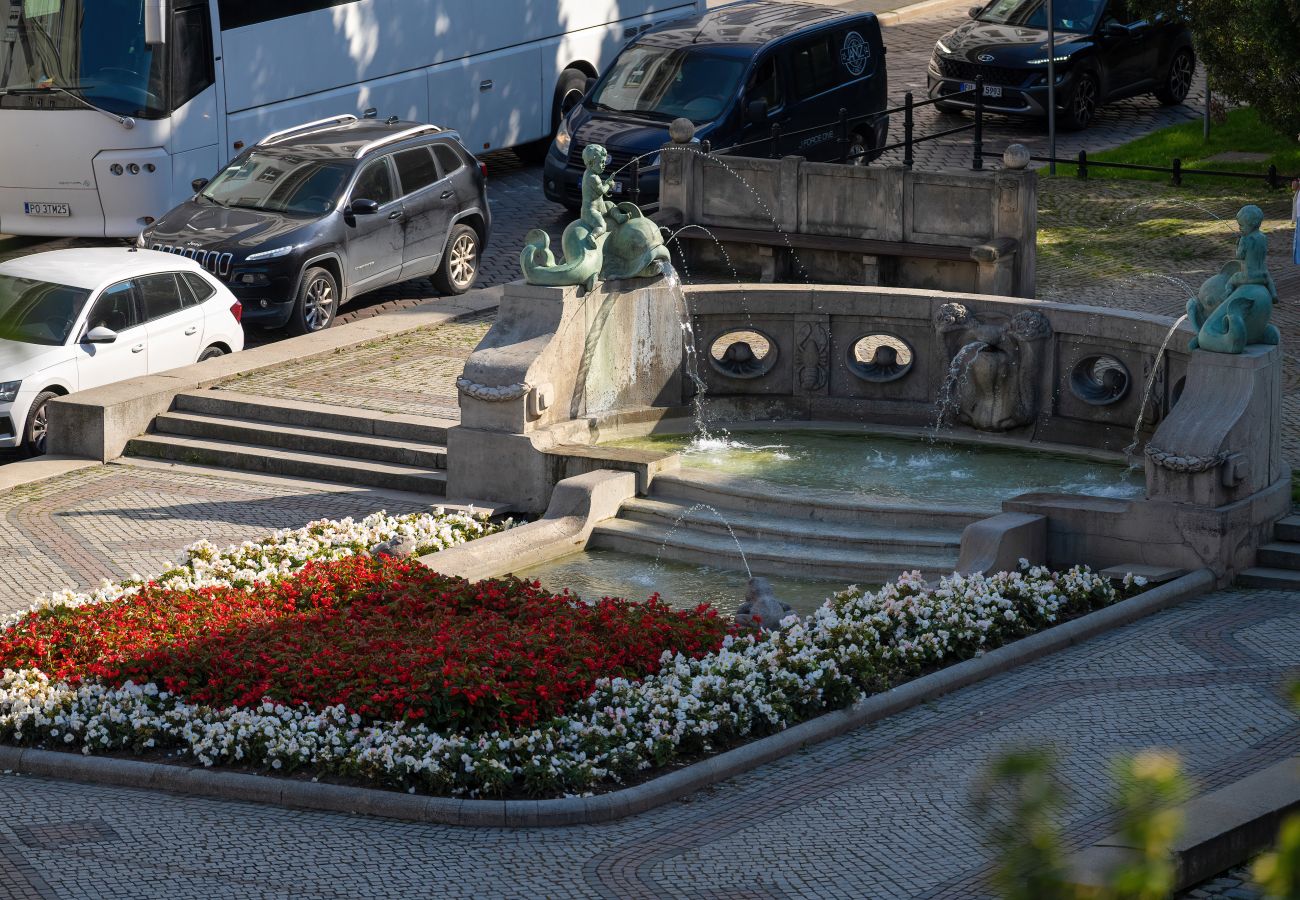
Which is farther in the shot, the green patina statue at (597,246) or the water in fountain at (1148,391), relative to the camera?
the green patina statue at (597,246)

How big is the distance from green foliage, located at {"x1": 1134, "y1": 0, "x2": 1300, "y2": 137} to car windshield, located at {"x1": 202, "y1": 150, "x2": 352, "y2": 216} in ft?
32.7

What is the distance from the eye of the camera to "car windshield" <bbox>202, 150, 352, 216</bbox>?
19.1m

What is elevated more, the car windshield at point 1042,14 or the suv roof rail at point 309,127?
the car windshield at point 1042,14

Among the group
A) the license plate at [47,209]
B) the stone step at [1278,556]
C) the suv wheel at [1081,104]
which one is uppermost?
the suv wheel at [1081,104]

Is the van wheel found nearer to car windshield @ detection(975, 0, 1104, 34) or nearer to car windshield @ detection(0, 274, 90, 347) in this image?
car windshield @ detection(0, 274, 90, 347)

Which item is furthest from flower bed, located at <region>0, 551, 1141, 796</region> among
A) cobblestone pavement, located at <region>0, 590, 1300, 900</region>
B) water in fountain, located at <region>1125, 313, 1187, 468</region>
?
water in fountain, located at <region>1125, 313, 1187, 468</region>

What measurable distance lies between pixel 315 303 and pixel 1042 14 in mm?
12328

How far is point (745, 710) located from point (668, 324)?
5944 millimetres

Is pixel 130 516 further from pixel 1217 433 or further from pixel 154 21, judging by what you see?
pixel 154 21

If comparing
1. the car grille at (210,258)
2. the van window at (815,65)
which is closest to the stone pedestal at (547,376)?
the car grille at (210,258)

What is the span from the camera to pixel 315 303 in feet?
61.4

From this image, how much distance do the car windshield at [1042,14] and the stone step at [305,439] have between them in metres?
14.4

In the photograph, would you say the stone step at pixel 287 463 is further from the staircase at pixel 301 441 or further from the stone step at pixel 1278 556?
the stone step at pixel 1278 556

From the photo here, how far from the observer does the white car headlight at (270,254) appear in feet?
59.7
